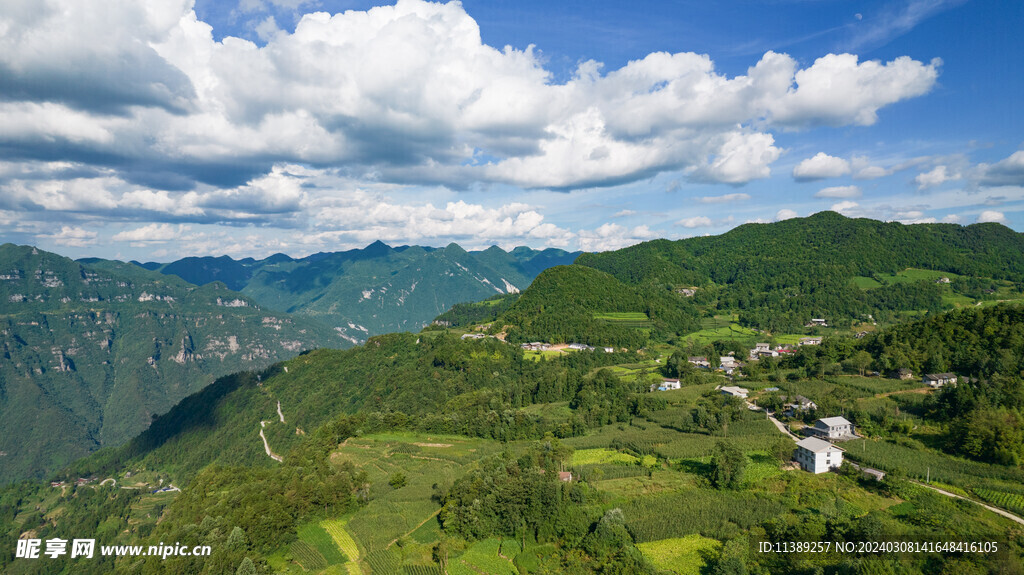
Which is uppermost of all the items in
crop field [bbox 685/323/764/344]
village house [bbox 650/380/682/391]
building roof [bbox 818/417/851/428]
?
crop field [bbox 685/323/764/344]

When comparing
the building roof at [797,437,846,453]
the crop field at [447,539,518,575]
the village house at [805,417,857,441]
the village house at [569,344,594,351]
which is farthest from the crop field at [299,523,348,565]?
the village house at [569,344,594,351]

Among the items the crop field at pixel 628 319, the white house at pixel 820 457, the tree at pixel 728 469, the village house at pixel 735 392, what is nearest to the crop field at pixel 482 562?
the tree at pixel 728 469

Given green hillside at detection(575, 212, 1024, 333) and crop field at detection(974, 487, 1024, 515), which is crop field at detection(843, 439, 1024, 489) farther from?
green hillside at detection(575, 212, 1024, 333)

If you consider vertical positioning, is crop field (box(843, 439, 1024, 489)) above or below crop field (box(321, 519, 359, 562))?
above

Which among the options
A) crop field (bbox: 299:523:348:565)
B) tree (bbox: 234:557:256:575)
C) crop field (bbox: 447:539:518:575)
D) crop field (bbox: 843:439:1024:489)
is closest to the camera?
tree (bbox: 234:557:256:575)

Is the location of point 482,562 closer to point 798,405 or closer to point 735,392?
point 798,405
